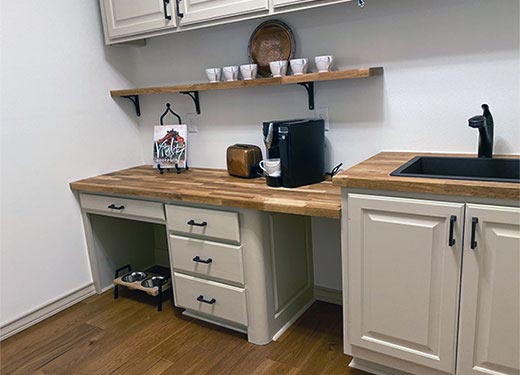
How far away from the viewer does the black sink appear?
66.2 inches

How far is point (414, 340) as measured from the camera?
5.32ft

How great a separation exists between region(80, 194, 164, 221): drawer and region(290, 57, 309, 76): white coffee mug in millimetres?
992

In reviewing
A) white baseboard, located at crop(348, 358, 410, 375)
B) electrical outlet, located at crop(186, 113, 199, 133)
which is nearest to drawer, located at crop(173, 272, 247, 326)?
white baseboard, located at crop(348, 358, 410, 375)

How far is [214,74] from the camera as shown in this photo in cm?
235

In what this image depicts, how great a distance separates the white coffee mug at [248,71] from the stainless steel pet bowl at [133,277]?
1.45 metres

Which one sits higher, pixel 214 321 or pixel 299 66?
pixel 299 66

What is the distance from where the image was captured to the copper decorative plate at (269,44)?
86.8 inches

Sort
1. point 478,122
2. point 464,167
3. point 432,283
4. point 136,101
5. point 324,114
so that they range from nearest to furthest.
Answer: point 432,283
point 478,122
point 464,167
point 324,114
point 136,101

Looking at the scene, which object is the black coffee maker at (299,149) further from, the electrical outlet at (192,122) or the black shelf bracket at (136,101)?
the black shelf bracket at (136,101)

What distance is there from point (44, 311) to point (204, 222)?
4.09 ft

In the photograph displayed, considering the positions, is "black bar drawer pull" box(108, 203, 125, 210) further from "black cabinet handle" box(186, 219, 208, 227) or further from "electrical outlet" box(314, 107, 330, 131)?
"electrical outlet" box(314, 107, 330, 131)

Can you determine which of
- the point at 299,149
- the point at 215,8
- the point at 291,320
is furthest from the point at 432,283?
the point at 215,8

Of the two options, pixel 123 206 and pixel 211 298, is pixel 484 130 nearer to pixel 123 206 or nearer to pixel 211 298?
pixel 211 298

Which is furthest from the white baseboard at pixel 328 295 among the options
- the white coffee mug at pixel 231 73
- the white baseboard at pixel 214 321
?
the white coffee mug at pixel 231 73
